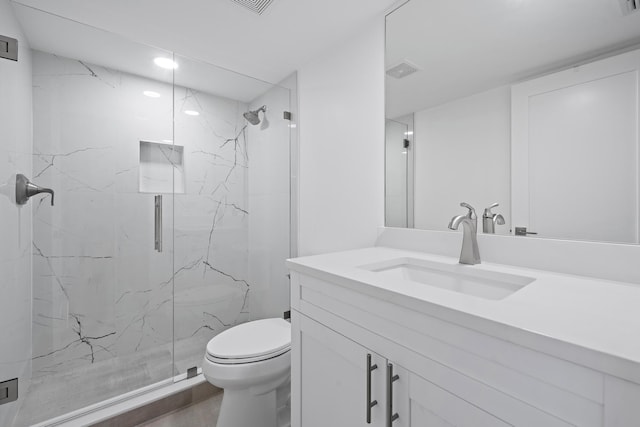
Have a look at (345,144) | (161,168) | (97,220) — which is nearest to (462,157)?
(345,144)

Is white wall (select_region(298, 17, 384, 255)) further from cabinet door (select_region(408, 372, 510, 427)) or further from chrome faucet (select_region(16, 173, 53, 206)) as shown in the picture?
chrome faucet (select_region(16, 173, 53, 206))

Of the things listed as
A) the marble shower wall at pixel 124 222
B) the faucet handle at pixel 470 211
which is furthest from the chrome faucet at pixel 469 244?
the marble shower wall at pixel 124 222

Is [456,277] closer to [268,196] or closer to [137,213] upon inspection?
[268,196]

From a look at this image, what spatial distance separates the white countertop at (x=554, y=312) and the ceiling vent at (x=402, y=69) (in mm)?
1007

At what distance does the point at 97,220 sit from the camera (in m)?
1.76

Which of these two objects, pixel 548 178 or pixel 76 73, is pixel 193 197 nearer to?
pixel 76 73

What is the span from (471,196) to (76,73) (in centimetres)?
223

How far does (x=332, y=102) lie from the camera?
1.79m

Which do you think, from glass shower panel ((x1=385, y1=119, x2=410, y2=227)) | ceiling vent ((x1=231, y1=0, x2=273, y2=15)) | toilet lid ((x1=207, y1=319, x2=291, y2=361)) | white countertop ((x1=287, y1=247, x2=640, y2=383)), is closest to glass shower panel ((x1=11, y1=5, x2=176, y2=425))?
toilet lid ((x1=207, y1=319, x2=291, y2=361))

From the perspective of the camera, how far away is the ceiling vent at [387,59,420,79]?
139cm

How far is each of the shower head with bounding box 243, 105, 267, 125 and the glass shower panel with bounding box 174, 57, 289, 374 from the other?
0.02 metres

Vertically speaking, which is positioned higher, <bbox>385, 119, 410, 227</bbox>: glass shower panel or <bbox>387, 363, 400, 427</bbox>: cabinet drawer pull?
<bbox>385, 119, 410, 227</bbox>: glass shower panel

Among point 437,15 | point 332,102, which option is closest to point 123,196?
point 332,102

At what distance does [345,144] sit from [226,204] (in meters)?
1.04
